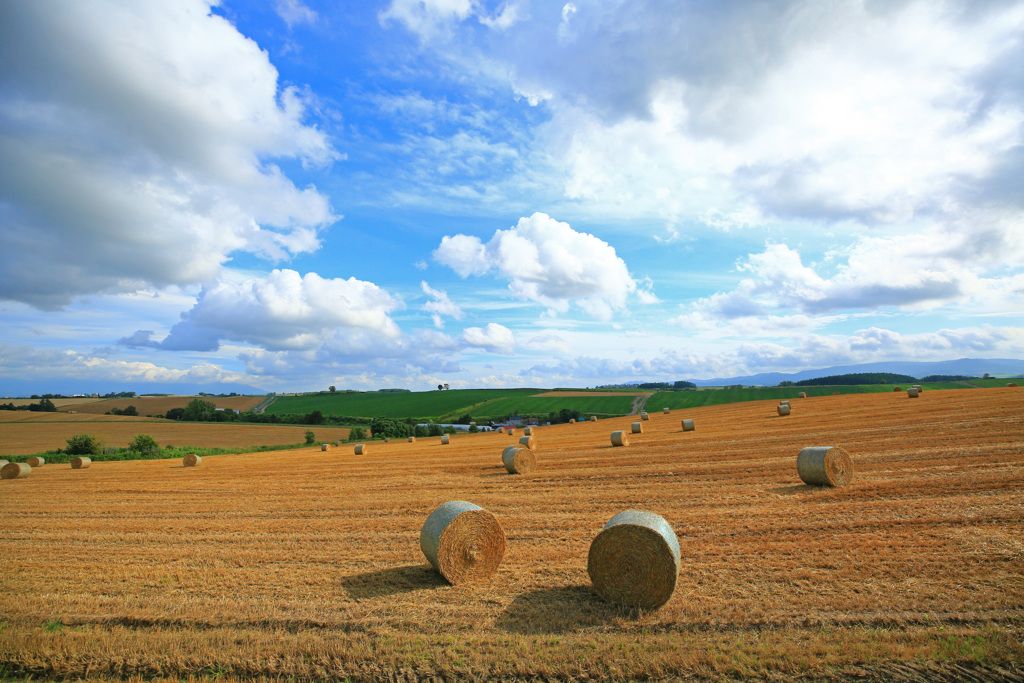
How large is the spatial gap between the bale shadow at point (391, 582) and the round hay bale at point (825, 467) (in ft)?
31.7

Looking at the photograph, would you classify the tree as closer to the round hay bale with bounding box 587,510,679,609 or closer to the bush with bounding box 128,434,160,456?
the bush with bounding box 128,434,160,456

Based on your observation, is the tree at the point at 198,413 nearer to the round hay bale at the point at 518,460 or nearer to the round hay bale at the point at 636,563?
the round hay bale at the point at 518,460

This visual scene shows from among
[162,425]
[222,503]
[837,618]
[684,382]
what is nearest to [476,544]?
[837,618]

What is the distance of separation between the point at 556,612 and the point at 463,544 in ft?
7.04

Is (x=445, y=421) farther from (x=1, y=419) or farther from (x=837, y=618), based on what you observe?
(x=837, y=618)

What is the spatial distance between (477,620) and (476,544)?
1.80 m

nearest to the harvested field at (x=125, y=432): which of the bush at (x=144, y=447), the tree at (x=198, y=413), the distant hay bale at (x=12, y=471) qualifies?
the bush at (x=144, y=447)

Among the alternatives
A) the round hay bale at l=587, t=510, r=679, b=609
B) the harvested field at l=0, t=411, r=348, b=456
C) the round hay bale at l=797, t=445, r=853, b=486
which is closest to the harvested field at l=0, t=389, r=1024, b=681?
the round hay bale at l=587, t=510, r=679, b=609

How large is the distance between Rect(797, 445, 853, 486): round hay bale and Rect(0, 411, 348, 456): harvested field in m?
47.5

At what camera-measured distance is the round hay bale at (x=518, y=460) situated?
18.5 m

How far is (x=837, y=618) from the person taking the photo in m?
5.85

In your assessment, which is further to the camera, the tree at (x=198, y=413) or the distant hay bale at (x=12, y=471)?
the tree at (x=198, y=413)

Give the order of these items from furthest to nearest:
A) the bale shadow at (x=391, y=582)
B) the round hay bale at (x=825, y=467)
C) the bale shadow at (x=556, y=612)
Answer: the round hay bale at (x=825, y=467), the bale shadow at (x=391, y=582), the bale shadow at (x=556, y=612)

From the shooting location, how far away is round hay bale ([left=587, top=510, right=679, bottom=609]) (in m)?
6.64
